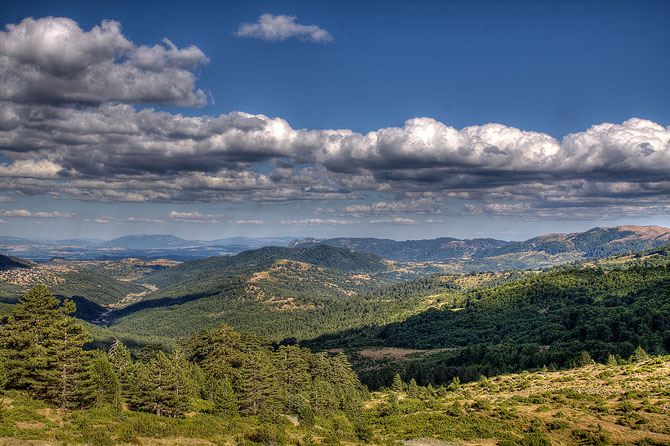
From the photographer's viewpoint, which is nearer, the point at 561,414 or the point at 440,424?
the point at 561,414

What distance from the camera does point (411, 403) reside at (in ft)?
261

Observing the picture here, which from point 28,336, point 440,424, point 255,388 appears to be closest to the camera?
point 28,336

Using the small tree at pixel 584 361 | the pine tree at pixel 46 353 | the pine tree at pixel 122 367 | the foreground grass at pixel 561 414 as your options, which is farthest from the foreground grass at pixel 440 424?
the small tree at pixel 584 361

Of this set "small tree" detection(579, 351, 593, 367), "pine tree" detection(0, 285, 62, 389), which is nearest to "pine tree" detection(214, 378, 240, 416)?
"pine tree" detection(0, 285, 62, 389)

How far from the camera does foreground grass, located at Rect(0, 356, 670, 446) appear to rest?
36.5m

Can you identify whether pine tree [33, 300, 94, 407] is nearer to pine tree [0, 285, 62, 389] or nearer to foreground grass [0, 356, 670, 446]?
pine tree [0, 285, 62, 389]

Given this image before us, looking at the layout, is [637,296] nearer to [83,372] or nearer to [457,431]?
[457,431]

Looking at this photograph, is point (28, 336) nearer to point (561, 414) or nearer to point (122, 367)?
point (122, 367)

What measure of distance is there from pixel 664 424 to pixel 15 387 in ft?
253

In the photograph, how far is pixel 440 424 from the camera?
5378cm

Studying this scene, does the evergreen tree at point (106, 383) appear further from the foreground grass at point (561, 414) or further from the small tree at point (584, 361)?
the small tree at point (584, 361)

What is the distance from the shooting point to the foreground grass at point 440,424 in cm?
3647

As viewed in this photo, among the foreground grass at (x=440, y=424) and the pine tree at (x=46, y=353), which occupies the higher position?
the pine tree at (x=46, y=353)

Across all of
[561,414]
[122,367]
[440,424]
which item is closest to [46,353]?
[122,367]
